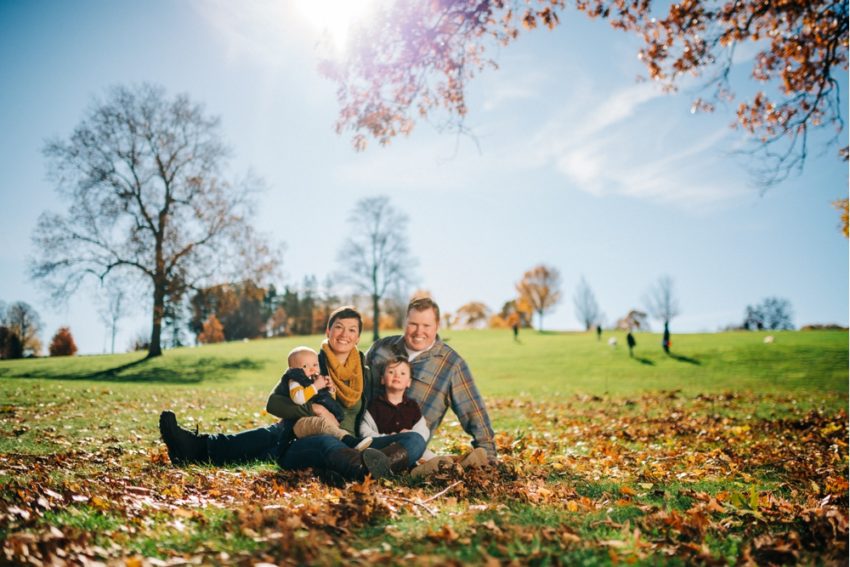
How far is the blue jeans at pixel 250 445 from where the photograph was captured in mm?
5680

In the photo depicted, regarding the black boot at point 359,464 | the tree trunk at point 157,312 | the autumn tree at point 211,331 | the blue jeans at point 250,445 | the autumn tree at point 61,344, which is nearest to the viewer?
the black boot at point 359,464

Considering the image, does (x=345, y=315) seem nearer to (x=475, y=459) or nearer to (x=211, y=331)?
(x=475, y=459)

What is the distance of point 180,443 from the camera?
5570mm

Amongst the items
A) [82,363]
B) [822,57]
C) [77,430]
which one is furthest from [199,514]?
[82,363]

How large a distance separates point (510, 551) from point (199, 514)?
7.15 feet

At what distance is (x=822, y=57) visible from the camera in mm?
10312

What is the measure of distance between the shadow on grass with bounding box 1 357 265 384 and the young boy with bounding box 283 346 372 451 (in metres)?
20.5

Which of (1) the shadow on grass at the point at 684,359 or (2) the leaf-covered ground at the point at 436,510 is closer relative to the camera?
(2) the leaf-covered ground at the point at 436,510

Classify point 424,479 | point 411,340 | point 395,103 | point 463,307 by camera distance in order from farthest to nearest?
1. point 463,307
2. point 395,103
3. point 411,340
4. point 424,479

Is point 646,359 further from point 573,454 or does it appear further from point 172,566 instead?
point 172,566

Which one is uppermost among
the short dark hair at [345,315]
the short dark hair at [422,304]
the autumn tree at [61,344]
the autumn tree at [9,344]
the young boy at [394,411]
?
the short dark hair at [422,304]

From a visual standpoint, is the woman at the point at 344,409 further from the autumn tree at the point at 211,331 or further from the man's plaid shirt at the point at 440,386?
the autumn tree at the point at 211,331

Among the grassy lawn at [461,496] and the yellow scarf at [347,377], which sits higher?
the yellow scarf at [347,377]

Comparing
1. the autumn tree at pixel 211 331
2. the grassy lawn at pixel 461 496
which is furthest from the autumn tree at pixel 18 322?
the autumn tree at pixel 211 331
